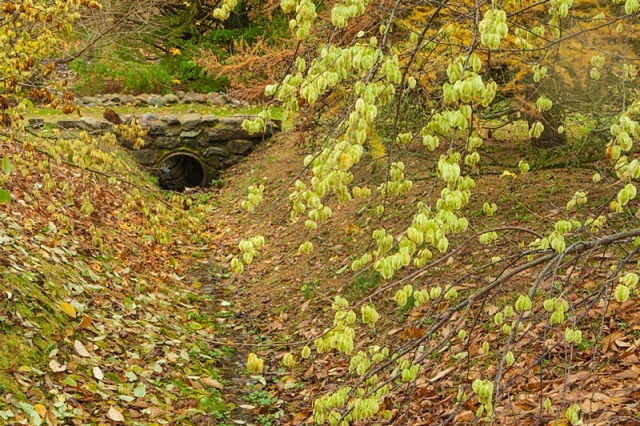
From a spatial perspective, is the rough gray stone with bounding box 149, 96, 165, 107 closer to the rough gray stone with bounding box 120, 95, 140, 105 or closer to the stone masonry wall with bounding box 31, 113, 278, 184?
the rough gray stone with bounding box 120, 95, 140, 105

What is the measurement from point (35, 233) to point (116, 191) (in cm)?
376

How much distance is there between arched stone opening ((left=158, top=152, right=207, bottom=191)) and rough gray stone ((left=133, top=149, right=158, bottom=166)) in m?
0.81

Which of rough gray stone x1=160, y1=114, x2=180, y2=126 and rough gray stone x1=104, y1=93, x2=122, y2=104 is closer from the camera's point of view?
rough gray stone x1=160, y1=114, x2=180, y2=126

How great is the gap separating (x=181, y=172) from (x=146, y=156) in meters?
2.28

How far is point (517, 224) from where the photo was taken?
7.28 metres

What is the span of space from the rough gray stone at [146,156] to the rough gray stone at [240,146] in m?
1.65

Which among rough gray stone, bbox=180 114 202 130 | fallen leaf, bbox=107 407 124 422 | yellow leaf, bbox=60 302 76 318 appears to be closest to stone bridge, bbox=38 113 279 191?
rough gray stone, bbox=180 114 202 130

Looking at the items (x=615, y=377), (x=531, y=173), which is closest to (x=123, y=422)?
(x=615, y=377)

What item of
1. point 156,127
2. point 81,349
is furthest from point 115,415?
point 156,127

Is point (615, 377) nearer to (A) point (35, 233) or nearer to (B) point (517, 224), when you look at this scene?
(B) point (517, 224)

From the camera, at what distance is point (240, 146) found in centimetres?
1586

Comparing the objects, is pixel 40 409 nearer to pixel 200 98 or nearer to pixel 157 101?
pixel 157 101

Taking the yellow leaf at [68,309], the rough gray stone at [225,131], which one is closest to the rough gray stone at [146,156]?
the rough gray stone at [225,131]

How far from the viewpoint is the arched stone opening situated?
1669 cm
